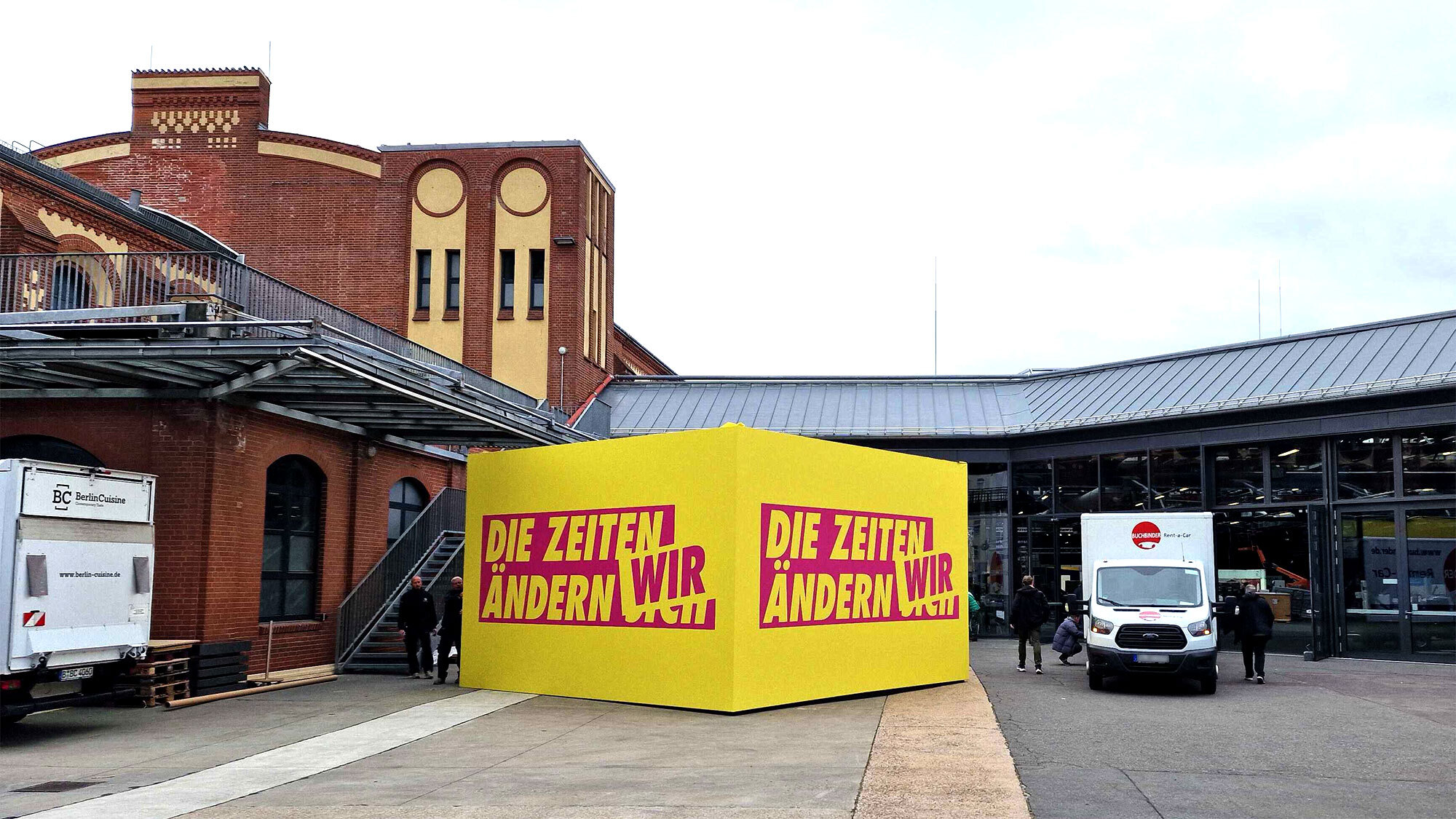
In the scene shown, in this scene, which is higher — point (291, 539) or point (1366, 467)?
point (1366, 467)

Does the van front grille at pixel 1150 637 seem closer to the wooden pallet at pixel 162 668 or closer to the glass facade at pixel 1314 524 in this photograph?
the glass facade at pixel 1314 524

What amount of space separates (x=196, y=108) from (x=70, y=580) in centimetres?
2613

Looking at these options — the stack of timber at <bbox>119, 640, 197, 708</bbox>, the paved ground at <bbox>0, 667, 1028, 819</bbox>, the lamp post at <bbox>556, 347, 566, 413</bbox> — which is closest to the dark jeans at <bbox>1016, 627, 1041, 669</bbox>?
the paved ground at <bbox>0, 667, 1028, 819</bbox>

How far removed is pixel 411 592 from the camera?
19891 mm

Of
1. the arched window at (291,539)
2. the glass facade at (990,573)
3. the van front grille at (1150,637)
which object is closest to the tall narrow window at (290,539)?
the arched window at (291,539)

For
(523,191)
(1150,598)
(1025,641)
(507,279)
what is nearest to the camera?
(1150,598)

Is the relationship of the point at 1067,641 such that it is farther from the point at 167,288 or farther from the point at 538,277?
the point at 538,277

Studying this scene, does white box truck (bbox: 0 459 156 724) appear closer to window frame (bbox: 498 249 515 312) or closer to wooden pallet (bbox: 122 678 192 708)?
wooden pallet (bbox: 122 678 192 708)

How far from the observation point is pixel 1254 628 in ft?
64.0

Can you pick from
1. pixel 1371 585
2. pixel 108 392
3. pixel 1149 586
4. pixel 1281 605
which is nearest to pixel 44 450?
pixel 108 392

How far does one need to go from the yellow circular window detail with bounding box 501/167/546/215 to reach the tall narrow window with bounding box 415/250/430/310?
9.26ft

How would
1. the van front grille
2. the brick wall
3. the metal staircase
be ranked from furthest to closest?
the metal staircase
the van front grille
the brick wall

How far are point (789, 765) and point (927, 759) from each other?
1.39 m

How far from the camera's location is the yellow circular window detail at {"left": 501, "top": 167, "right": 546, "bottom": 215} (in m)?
A: 33.6
